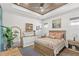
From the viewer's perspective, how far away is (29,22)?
206 centimetres

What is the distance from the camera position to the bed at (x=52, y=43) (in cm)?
191

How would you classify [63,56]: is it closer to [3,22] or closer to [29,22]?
[29,22]

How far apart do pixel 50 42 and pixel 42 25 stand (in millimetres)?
416

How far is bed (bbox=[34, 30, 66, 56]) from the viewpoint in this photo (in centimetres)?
191

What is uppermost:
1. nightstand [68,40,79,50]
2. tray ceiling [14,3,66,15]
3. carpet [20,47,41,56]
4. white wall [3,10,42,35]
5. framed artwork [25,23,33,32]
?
tray ceiling [14,3,66,15]

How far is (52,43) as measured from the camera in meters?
1.93

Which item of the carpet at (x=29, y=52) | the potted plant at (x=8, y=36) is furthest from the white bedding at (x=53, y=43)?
→ the potted plant at (x=8, y=36)

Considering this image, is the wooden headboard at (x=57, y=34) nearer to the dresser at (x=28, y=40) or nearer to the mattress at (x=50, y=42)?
the mattress at (x=50, y=42)

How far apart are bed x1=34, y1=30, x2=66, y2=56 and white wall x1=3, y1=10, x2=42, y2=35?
0.34 meters

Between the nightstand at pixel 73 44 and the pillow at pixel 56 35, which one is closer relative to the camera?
the nightstand at pixel 73 44

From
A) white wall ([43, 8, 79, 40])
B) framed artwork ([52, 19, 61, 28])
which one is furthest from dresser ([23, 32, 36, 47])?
white wall ([43, 8, 79, 40])

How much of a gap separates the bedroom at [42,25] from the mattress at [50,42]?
2cm

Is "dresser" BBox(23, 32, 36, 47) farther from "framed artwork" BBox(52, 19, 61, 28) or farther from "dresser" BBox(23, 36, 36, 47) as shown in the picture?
"framed artwork" BBox(52, 19, 61, 28)

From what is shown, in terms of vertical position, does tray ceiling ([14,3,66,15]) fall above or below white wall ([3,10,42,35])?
above
